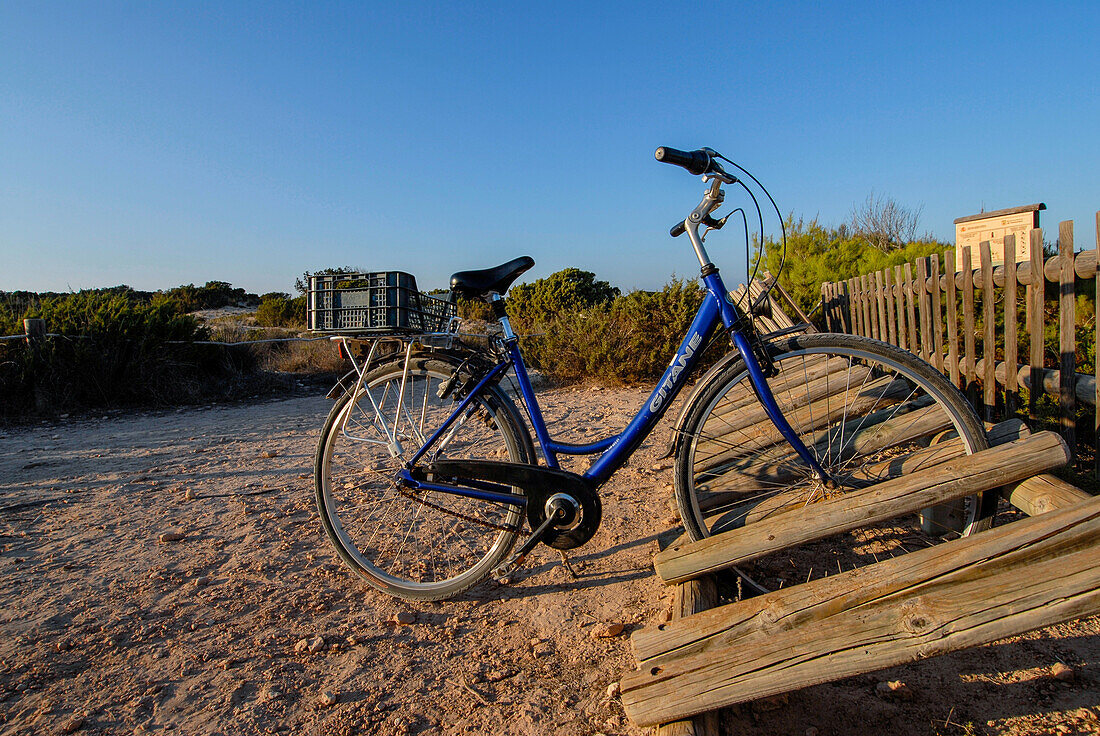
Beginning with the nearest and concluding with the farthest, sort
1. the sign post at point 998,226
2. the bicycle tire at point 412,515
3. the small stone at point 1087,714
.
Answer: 1. the small stone at point 1087,714
2. the bicycle tire at point 412,515
3. the sign post at point 998,226

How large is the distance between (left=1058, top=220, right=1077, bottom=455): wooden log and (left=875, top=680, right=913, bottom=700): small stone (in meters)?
1.77

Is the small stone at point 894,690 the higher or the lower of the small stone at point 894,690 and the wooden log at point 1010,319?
the lower

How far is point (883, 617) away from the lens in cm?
150

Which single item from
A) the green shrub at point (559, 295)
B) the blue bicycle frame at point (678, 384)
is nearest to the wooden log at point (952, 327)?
the blue bicycle frame at point (678, 384)

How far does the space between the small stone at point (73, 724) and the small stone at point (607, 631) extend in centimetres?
161

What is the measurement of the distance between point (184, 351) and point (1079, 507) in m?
9.65

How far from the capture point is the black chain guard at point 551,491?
2334 mm

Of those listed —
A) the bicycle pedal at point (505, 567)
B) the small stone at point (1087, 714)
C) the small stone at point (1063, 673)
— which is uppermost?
the bicycle pedal at point (505, 567)

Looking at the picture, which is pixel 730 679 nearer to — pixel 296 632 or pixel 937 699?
pixel 937 699

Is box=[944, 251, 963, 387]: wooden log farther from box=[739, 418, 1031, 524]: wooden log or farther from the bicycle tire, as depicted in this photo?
the bicycle tire

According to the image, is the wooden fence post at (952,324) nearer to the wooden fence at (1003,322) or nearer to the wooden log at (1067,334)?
the wooden fence at (1003,322)

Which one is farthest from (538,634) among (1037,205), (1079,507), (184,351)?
(184,351)

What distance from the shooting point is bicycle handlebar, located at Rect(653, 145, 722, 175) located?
2133 mm

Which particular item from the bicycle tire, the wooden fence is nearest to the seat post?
the bicycle tire
